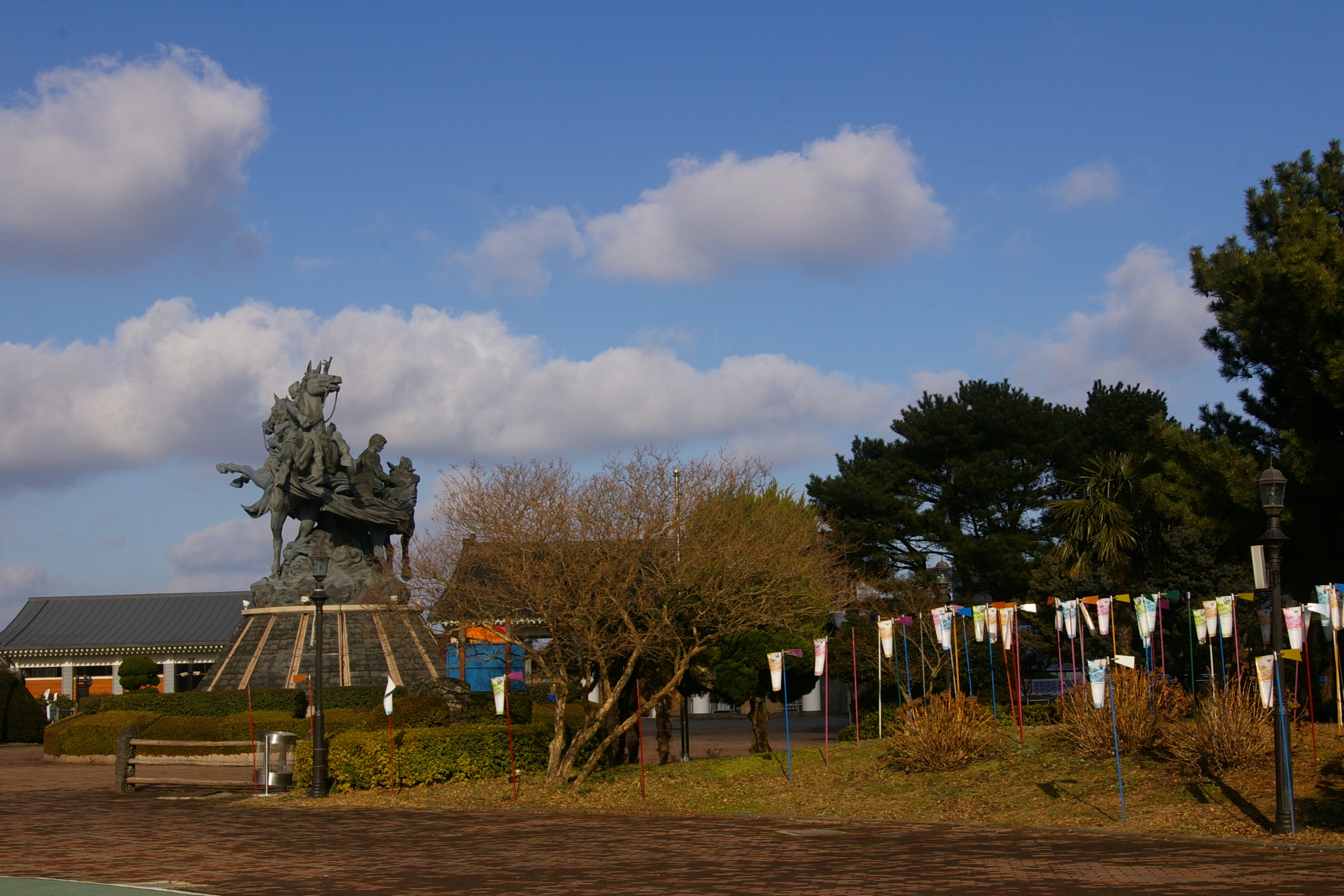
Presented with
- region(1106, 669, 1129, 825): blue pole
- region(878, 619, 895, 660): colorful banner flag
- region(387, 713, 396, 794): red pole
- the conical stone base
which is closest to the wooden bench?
region(387, 713, 396, 794): red pole

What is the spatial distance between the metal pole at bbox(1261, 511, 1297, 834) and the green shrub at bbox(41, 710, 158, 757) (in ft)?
82.4

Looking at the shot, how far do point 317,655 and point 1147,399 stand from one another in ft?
143

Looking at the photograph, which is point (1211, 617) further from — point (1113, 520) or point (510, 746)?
point (510, 746)

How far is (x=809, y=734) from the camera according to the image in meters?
35.7

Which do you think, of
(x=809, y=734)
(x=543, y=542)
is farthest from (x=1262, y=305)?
(x=809, y=734)

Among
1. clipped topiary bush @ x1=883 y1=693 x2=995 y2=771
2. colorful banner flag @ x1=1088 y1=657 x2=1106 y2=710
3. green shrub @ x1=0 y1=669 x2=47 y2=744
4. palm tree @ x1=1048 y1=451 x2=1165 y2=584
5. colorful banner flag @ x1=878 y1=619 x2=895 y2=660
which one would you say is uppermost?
palm tree @ x1=1048 y1=451 x2=1165 y2=584

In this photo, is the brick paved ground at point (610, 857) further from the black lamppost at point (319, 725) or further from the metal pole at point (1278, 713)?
the black lamppost at point (319, 725)

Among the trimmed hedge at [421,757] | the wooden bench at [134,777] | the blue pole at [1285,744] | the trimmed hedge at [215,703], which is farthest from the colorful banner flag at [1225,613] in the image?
the trimmed hedge at [215,703]

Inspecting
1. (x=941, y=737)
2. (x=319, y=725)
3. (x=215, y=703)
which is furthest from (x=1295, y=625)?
(x=215, y=703)

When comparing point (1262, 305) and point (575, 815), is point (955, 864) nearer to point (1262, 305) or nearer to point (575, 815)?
point (575, 815)

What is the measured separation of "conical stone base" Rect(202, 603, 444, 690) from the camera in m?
36.2

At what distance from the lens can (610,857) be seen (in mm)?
12180

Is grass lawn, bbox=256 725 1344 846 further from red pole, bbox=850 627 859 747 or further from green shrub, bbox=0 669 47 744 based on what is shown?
green shrub, bbox=0 669 47 744

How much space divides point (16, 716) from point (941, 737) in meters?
34.4
